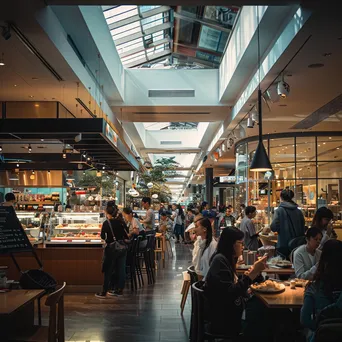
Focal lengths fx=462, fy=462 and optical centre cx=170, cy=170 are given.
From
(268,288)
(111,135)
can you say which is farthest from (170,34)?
(268,288)

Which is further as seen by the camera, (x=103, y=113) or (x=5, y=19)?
(x=103, y=113)

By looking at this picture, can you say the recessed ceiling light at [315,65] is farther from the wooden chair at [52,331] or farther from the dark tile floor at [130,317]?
the wooden chair at [52,331]

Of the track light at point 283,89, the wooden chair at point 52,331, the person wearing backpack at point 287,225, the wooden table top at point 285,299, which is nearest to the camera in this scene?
the wooden chair at point 52,331

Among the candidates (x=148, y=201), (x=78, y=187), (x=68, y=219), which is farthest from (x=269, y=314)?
(x=78, y=187)

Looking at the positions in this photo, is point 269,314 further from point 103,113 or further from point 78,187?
point 78,187

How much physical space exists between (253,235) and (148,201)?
3529 mm

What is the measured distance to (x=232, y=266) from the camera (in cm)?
406

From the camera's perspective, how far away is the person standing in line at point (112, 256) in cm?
803

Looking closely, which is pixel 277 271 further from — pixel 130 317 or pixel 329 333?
pixel 329 333

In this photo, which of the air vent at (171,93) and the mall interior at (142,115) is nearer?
the mall interior at (142,115)

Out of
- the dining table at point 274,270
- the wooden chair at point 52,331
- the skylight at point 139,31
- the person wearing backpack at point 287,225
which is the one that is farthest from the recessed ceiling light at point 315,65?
the wooden chair at point 52,331

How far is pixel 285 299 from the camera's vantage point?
159 inches

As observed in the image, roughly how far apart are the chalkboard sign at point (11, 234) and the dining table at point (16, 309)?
141 centimetres

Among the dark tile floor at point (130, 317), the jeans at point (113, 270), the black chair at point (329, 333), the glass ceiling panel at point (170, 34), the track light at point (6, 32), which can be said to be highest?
the glass ceiling panel at point (170, 34)
